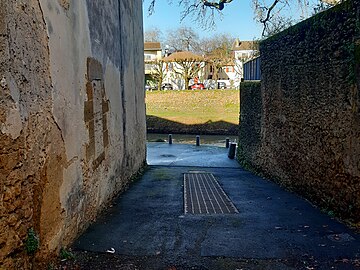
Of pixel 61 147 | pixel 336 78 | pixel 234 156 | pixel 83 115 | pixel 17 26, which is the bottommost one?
pixel 234 156

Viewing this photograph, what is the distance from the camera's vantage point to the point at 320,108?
5.67m

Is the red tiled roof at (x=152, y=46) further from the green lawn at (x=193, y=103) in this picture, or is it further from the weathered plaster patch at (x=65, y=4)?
the weathered plaster patch at (x=65, y=4)

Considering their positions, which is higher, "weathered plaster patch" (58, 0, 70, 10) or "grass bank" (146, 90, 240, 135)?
"weathered plaster patch" (58, 0, 70, 10)

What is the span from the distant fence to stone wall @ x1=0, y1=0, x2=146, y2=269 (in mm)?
5612

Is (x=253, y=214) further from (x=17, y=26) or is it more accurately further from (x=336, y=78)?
(x=17, y=26)

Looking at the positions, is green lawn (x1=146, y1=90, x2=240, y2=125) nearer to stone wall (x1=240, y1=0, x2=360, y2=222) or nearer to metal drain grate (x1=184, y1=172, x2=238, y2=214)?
metal drain grate (x1=184, y1=172, x2=238, y2=214)

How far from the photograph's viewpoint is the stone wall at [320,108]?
15.4 ft

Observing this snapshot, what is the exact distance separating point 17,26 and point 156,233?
2781 millimetres

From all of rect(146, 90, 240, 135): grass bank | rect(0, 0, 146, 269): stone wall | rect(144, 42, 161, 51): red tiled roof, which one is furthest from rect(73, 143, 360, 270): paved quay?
rect(144, 42, 161, 51): red tiled roof

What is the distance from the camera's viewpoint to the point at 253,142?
11.1m

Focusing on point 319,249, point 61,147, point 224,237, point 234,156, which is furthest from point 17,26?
point 234,156

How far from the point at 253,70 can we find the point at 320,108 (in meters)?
6.32

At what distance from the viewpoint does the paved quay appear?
11.5ft

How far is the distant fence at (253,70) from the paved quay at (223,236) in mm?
5132
